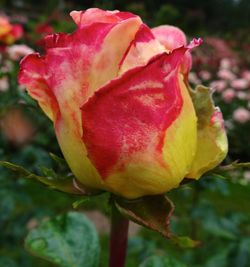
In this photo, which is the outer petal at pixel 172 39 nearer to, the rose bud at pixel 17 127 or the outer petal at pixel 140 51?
Answer: the outer petal at pixel 140 51

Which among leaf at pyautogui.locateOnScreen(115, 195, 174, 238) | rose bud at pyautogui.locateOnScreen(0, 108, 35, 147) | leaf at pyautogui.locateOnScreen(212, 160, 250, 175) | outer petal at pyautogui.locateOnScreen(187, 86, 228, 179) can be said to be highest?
outer petal at pyautogui.locateOnScreen(187, 86, 228, 179)

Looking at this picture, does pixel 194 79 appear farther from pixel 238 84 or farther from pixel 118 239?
pixel 118 239

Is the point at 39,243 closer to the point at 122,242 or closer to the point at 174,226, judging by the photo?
the point at 122,242

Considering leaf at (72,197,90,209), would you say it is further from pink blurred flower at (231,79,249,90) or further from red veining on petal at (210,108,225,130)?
pink blurred flower at (231,79,249,90)

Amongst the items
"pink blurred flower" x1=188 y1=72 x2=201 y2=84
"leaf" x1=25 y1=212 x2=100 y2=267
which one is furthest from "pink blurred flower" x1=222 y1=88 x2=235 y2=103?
"leaf" x1=25 y1=212 x2=100 y2=267

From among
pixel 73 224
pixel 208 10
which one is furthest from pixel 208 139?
Answer: pixel 208 10

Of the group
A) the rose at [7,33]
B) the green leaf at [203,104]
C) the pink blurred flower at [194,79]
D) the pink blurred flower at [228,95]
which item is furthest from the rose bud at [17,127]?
the pink blurred flower at [228,95]
